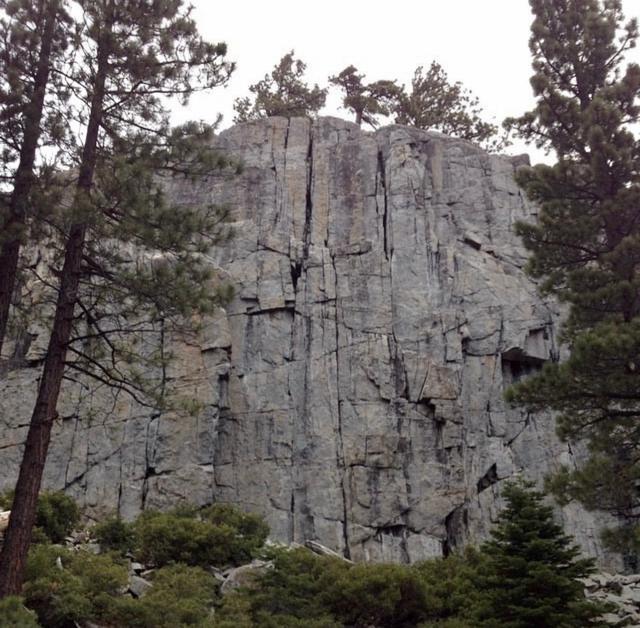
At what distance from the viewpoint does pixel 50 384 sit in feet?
38.4

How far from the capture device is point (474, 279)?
26.4 m

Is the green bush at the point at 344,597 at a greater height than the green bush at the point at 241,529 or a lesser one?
lesser

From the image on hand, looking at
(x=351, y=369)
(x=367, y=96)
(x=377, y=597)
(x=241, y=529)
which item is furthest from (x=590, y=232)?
(x=367, y=96)

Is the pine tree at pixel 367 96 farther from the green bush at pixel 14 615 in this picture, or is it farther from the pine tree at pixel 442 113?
the green bush at pixel 14 615

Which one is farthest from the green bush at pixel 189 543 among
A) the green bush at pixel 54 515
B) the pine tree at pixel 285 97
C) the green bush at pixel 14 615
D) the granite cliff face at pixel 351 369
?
the pine tree at pixel 285 97

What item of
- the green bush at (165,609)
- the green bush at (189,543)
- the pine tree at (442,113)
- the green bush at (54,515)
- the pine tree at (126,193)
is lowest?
the green bush at (165,609)

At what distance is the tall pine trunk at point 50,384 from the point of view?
34.7 ft

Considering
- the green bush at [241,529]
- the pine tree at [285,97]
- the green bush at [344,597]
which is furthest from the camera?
the pine tree at [285,97]

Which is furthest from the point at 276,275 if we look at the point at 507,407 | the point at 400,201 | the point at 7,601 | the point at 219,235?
the point at 7,601

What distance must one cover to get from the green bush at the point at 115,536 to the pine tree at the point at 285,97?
70.2 ft

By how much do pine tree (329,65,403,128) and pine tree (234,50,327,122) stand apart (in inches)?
39.0

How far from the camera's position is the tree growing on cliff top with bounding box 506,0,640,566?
13.4 m

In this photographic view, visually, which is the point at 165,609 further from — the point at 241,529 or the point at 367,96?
the point at 367,96

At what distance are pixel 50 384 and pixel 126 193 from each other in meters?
3.13
